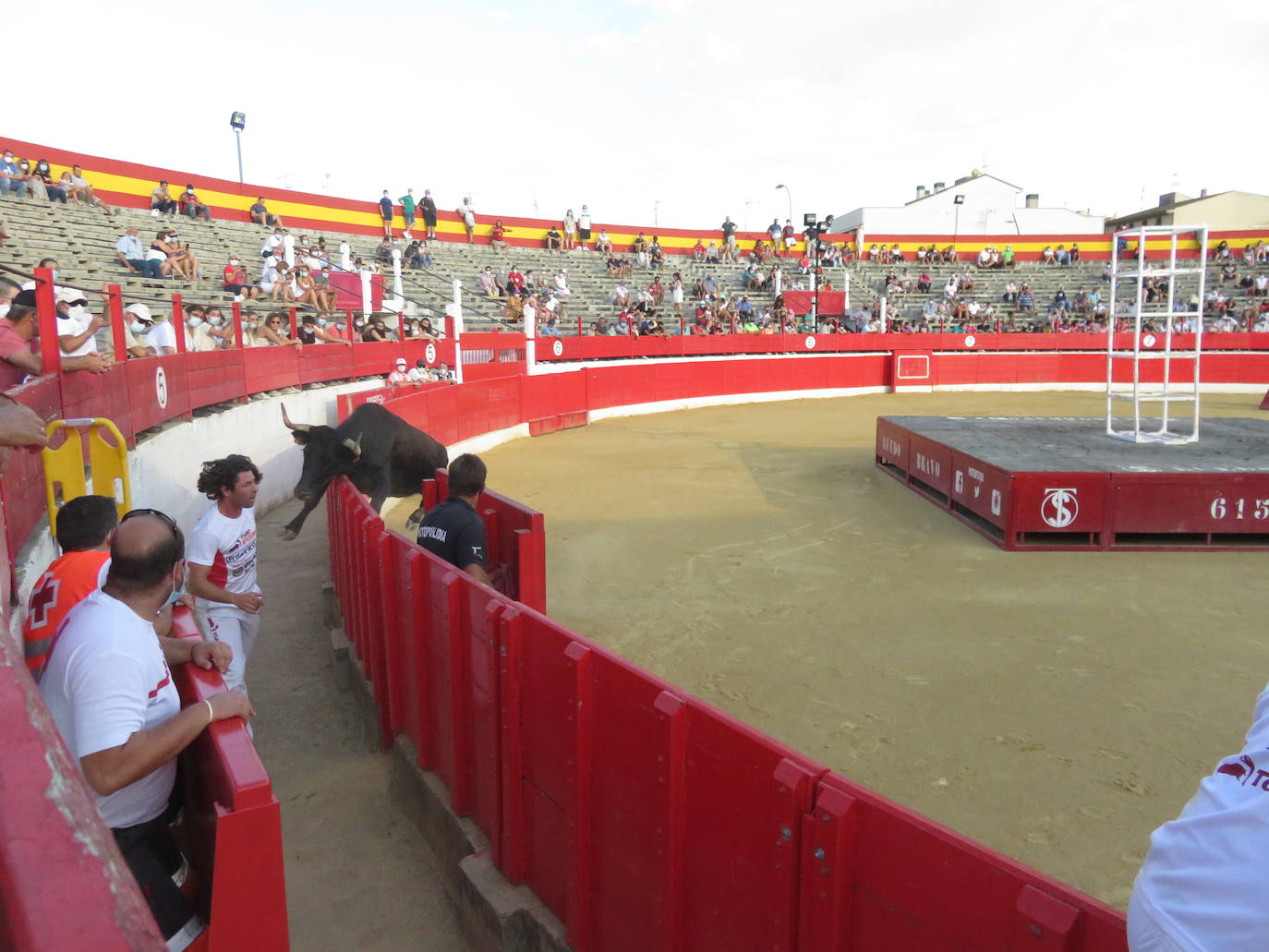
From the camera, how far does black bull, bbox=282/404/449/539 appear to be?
8.45 m

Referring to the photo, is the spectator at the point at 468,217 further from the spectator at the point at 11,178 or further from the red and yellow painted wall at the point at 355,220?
the spectator at the point at 11,178

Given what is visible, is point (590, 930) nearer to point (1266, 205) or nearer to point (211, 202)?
point (211, 202)

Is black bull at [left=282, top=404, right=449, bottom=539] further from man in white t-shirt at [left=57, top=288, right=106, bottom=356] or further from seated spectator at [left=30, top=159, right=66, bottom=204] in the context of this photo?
seated spectator at [left=30, top=159, right=66, bottom=204]

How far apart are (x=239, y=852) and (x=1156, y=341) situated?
31.1 m

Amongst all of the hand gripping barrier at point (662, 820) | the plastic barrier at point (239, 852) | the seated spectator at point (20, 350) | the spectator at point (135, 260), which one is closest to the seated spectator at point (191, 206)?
the spectator at point (135, 260)

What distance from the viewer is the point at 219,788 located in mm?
2287

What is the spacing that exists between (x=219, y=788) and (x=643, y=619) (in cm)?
467

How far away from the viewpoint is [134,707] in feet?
7.36

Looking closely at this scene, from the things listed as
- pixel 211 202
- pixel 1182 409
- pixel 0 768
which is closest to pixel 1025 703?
pixel 0 768

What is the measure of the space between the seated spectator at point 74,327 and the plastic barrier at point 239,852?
3.99 meters

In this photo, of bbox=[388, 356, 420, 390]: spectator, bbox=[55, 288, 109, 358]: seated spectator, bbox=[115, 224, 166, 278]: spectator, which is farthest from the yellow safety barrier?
bbox=[115, 224, 166, 278]: spectator

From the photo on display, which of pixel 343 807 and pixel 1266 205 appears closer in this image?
pixel 343 807

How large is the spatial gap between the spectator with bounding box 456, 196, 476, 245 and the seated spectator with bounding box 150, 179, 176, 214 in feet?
36.5

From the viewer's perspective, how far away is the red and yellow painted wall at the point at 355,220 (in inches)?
787
